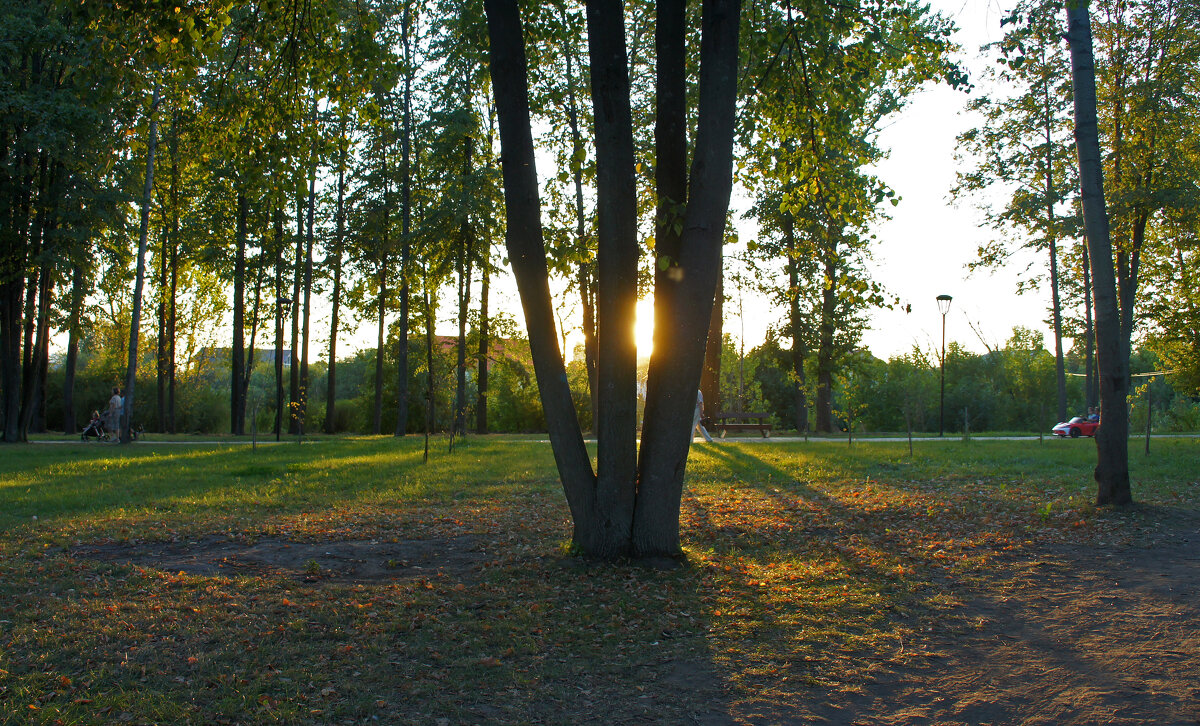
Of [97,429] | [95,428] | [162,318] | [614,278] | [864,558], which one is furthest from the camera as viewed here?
[162,318]

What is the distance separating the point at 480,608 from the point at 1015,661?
3.14 m

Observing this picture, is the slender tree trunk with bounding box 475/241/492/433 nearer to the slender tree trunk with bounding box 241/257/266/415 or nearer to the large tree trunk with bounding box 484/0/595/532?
the slender tree trunk with bounding box 241/257/266/415

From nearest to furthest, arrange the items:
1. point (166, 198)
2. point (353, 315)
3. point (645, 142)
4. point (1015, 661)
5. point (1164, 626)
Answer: point (1015, 661) < point (1164, 626) < point (645, 142) < point (166, 198) < point (353, 315)

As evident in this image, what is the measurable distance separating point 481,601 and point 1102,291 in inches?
291

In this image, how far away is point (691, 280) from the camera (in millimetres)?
5980

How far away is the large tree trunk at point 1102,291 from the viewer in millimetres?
8484

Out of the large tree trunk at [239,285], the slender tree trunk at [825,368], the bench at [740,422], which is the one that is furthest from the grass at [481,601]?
the slender tree trunk at [825,368]

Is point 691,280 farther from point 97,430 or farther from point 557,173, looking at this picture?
point 97,430

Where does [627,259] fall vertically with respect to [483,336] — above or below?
below

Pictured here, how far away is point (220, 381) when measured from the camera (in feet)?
173

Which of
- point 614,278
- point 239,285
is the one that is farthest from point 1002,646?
point 239,285

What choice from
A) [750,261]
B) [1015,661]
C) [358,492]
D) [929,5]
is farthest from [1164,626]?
[750,261]

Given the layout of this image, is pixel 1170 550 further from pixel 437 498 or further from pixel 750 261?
pixel 750 261

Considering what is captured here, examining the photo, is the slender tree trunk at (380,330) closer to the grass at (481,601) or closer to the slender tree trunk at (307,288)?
the slender tree trunk at (307,288)
